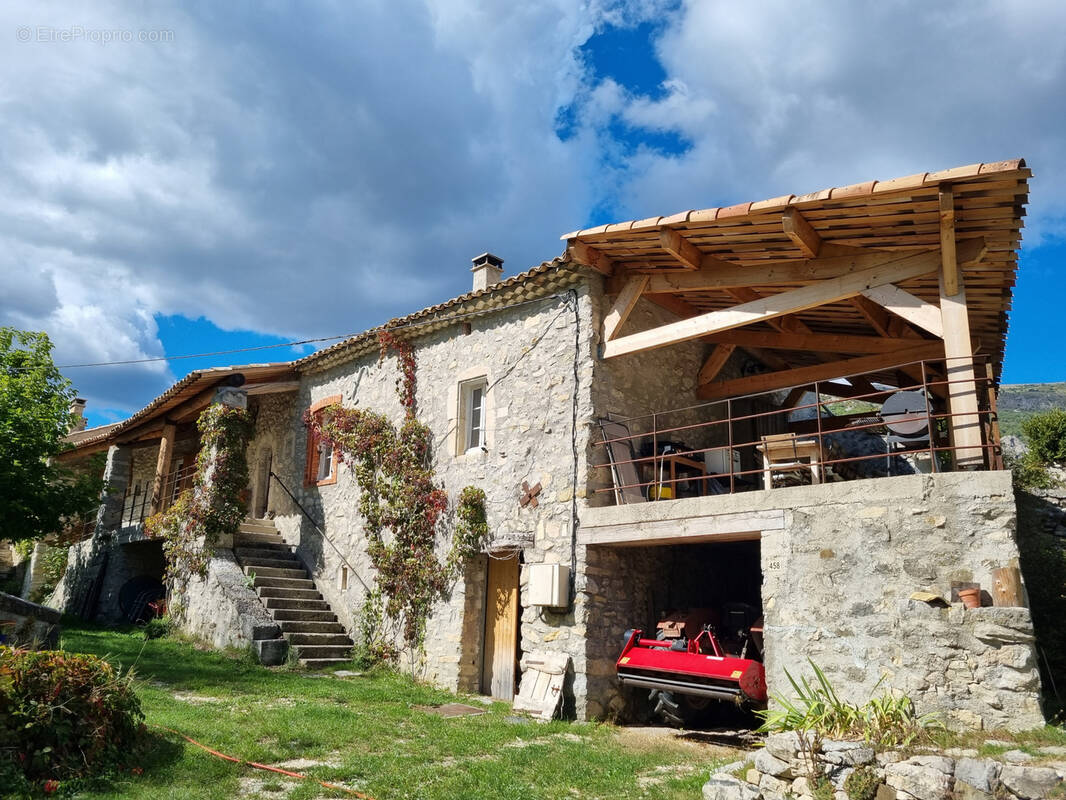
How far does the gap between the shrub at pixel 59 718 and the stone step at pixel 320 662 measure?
16.6ft

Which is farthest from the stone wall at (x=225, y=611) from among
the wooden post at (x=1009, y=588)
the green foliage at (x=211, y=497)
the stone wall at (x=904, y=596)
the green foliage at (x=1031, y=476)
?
the green foliage at (x=1031, y=476)

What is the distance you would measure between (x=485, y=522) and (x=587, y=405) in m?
2.09

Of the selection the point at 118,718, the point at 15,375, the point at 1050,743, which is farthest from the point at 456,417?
the point at 15,375

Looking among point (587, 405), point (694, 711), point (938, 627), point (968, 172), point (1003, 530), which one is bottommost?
point (694, 711)

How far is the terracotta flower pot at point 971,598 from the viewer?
5840mm

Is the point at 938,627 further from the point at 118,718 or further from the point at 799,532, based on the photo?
the point at 118,718

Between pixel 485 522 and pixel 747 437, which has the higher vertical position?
pixel 747 437

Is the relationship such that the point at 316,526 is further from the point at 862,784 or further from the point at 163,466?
the point at 862,784

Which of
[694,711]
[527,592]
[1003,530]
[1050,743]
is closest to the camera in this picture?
[1050,743]

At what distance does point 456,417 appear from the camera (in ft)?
35.0

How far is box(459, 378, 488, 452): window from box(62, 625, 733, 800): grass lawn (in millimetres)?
3249

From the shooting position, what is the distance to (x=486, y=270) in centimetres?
1165

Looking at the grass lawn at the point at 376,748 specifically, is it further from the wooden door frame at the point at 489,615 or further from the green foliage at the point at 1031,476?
the green foliage at the point at 1031,476

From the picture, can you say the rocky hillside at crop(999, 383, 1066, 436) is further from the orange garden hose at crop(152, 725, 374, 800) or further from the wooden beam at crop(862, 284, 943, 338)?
the orange garden hose at crop(152, 725, 374, 800)
